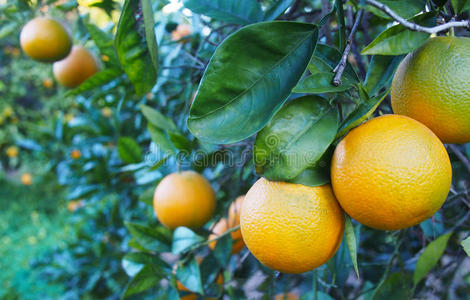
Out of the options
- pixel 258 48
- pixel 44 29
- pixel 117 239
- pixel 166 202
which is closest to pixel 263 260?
pixel 258 48

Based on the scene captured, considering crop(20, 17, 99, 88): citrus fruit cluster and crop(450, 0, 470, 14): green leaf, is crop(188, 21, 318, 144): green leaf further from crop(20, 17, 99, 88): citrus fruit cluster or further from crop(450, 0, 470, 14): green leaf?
crop(20, 17, 99, 88): citrus fruit cluster

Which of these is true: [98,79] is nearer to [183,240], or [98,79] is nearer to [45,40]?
[45,40]

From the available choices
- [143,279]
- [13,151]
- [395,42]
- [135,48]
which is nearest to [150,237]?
[143,279]

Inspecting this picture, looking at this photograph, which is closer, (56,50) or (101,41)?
(101,41)

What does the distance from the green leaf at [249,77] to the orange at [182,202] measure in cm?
48

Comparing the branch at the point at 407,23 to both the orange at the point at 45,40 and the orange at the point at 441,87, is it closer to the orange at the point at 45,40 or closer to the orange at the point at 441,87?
the orange at the point at 441,87

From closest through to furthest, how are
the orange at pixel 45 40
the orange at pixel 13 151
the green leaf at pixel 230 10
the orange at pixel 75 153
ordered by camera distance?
the green leaf at pixel 230 10 → the orange at pixel 45 40 → the orange at pixel 75 153 → the orange at pixel 13 151

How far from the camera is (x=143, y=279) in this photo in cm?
91

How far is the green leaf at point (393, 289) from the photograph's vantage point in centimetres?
78

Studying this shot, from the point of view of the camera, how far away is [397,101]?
56cm

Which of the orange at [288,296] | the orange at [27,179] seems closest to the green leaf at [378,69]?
the orange at [288,296]

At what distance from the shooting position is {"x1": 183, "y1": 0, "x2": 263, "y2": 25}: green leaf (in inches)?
28.1

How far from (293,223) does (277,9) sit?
1.28 ft

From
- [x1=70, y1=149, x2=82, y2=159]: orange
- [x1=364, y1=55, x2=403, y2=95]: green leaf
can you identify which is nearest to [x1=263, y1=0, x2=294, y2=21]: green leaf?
[x1=364, y1=55, x2=403, y2=95]: green leaf
